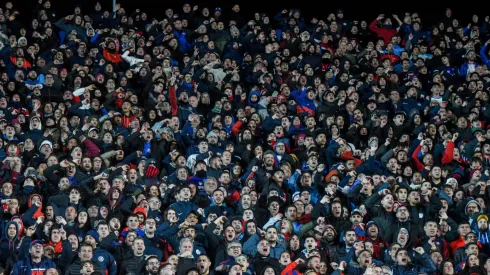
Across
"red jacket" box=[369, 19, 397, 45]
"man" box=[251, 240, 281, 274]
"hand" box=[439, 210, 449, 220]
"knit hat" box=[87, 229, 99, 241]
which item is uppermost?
"red jacket" box=[369, 19, 397, 45]

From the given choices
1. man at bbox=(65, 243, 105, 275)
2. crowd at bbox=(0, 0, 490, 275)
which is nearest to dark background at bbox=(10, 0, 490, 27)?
crowd at bbox=(0, 0, 490, 275)

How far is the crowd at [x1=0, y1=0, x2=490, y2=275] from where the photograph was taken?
47.2 feet

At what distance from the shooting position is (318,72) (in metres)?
20.6

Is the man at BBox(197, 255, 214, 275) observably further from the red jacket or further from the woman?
the red jacket

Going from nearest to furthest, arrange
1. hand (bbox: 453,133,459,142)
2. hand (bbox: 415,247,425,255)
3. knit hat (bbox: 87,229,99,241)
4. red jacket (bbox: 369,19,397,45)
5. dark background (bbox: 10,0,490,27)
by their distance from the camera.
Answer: knit hat (bbox: 87,229,99,241) → hand (bbox: 415,247,425,255) → hand (bbox: 453,133,459,142) → red jacket (bbox: 369,19,397,45) → dark background (bbox: 10,0,490,27)

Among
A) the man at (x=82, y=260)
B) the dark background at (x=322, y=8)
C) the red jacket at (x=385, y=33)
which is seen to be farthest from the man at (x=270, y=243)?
the dark background at (x=322, y=8)

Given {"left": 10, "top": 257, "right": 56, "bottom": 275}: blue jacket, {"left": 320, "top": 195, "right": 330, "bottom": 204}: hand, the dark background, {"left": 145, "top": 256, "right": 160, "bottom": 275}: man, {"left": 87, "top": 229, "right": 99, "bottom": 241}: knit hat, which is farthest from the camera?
the dark background

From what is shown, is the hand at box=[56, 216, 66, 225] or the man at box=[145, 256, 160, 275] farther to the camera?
the hand at box=[56, 216, 66, 225]

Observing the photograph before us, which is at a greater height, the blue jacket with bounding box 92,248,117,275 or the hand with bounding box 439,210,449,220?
the hand with bounding box 439,210,449,220

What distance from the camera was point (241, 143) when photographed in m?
17.8

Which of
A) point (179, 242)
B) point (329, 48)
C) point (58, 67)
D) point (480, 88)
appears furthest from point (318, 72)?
point (179, 242)

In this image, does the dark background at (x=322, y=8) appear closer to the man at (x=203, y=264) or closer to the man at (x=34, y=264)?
the man at (x=34, y=264)

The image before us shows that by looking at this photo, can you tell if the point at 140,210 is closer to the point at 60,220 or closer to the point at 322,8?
the point at 60,220

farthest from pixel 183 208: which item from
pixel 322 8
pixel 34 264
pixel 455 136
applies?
pixel 322 8
